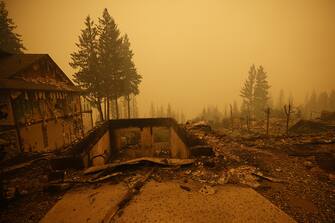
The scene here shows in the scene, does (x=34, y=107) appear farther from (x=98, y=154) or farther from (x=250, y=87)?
(x=250, y=87)

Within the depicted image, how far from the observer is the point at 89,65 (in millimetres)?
22344

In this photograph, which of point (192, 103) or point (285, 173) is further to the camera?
point (192, 103)

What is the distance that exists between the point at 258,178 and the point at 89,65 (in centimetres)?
2303

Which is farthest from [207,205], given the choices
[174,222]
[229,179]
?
[229,179]

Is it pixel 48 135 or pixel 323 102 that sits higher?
pixel 323 102

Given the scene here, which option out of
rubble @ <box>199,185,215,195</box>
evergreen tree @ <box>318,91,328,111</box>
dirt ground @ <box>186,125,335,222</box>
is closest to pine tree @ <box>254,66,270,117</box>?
dirt ground @ <box>186,125,335,222</box>

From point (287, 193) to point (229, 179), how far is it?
1718 millimetres

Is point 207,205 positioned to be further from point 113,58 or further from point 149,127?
point 113,58

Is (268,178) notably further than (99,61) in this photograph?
No

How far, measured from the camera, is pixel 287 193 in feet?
17.0

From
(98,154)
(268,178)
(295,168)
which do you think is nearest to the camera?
(268,178)

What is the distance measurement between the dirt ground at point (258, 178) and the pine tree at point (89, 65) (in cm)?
1469

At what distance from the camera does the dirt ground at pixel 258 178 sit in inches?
183

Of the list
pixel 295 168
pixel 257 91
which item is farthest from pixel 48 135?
pixel 257 91
